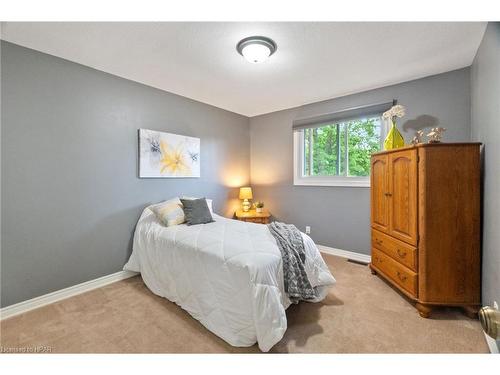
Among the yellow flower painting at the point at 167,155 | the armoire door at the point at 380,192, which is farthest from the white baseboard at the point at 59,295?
the armoire door at the point at 380,192

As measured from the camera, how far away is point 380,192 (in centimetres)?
240

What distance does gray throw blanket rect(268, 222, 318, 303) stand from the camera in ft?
5.38

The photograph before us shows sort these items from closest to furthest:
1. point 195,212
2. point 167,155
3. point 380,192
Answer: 1. point 380,192
2. point 195,212
3. point 167,155

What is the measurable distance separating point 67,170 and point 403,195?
327 cm

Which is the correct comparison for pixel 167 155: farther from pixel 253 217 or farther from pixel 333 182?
pixel 333 182

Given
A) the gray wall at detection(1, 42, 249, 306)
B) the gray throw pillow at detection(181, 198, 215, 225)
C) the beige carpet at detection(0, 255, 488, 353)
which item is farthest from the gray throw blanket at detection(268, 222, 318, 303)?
the gray wall at detection(1, 42, 249, 306)

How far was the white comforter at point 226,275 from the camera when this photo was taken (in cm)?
141

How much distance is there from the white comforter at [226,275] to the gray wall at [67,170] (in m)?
0.53

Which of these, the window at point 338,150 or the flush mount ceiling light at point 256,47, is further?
the window at point 338,150

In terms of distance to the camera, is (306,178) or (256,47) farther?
(306,178)

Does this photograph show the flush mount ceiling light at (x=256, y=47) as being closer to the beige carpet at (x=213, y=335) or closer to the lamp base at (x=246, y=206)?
the beige carpet at (x=213, y=335)

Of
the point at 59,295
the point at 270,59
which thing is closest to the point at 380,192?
the point at 270,59
